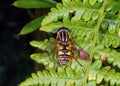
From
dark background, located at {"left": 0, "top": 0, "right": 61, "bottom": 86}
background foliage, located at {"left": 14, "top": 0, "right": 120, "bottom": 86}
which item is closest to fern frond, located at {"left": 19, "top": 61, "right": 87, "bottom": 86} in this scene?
background foliage, located at {"left": 14, "top": 0, "right": 120, "bottom": 86}

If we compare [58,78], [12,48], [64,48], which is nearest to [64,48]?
[64,48]

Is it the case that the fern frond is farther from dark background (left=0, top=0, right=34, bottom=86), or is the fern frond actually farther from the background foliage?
dark background (left=0, top=0, right=34, bottom=86)

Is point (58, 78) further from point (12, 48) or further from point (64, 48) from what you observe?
point (12, 48)

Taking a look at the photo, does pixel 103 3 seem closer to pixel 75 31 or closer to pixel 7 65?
pixel 75 31

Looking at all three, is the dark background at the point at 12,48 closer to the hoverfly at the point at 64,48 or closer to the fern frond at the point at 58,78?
the hoverfly at the point at 64,48

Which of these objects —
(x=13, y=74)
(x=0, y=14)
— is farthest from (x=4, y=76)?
(x=0, y=14)
